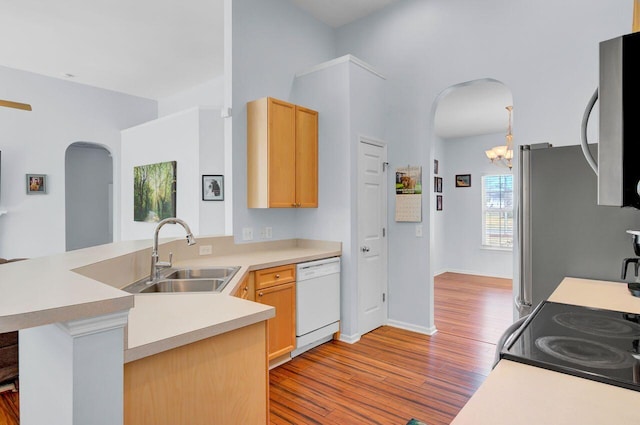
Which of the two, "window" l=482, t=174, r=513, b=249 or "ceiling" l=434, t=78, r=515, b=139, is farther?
"window" l=482, t=174, r=513, b=249

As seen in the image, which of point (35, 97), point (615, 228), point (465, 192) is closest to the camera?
point (615, 228)

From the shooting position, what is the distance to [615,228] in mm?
1795

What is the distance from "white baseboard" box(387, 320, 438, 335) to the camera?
3707 millimetres

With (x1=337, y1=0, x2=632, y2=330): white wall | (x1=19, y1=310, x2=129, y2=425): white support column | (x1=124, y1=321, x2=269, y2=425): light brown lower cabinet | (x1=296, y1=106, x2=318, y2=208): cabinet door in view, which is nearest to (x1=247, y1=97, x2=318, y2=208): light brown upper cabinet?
(x1=296, y1=106, x2=318, y2=208): cabinet door

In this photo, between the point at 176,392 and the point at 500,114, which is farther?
the point at 500,114

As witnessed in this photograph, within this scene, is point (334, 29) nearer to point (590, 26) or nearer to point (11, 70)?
point (590, 26)

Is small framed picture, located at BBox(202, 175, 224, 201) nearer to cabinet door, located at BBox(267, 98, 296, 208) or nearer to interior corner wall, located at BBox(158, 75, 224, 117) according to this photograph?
interior corner wall, located at BBox(158, 75, 224, 117)

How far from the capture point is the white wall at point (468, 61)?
2.86m

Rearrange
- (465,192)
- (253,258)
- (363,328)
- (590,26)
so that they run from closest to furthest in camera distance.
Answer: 1. (590,26)
2. (253,258)
3. (363,328)
4. (465,192)

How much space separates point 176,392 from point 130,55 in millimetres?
5275

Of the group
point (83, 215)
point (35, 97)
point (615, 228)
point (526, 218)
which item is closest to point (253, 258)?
point (526, 218)

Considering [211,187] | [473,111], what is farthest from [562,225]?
[473,111]

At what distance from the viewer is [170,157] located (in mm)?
5305

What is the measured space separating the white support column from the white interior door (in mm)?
2819
